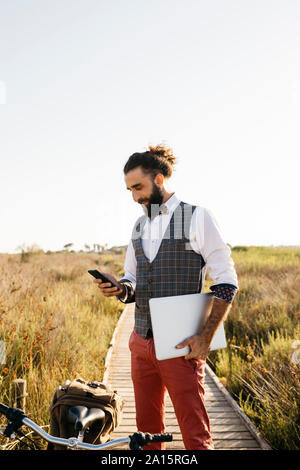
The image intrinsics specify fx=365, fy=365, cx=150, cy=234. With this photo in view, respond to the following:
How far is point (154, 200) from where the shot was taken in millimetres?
2047

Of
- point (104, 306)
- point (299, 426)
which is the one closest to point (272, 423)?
point (299, 426)

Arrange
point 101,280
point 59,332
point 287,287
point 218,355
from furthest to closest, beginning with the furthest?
point 287,287 < point 218,355 < point 59,332 < point 101,280

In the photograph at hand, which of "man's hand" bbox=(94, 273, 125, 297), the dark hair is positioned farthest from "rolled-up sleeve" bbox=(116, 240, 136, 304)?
the dark hair

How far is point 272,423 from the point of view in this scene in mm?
3193

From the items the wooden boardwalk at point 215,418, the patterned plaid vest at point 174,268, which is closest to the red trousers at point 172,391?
the patterned plaid vest at point 174,268

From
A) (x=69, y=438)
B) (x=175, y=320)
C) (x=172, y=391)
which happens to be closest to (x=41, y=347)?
(x=172, y=391)

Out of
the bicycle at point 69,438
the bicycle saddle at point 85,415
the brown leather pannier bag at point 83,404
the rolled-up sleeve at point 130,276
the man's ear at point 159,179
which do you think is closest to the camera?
the bicycle at point 69,438

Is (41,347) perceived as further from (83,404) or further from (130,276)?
(83,404)

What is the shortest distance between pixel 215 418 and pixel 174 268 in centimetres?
→ 268

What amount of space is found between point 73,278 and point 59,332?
9998 mm

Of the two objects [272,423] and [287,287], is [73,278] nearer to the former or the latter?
[287,287]

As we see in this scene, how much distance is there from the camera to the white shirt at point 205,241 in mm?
1843

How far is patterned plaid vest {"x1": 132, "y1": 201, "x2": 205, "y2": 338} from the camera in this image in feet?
6.28

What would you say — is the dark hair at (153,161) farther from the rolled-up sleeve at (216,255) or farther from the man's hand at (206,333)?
the man's hand at (206,333)
